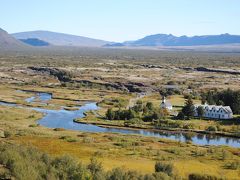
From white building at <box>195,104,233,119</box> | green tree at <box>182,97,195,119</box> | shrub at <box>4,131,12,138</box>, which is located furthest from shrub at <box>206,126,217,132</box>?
shrub at <box>4,131,12,138</box>

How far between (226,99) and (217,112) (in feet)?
36.1

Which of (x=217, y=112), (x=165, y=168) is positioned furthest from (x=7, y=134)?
(x=217, y=112)

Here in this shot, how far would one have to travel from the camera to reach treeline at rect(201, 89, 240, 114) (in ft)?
355

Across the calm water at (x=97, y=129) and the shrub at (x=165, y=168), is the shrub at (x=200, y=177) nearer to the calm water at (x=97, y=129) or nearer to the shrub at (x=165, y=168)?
the shrub at (x=165, y=168)

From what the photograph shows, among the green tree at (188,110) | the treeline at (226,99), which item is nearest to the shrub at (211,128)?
the green tree at (188,110)

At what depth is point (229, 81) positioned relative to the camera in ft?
597

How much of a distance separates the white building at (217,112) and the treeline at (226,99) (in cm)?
554

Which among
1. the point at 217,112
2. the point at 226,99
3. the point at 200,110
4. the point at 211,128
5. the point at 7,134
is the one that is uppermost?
the point at 226,99

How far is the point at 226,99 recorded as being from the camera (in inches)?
4444

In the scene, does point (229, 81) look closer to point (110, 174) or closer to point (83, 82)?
point (83, 82)

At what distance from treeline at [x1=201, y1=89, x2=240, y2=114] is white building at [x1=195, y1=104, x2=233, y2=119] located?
5.54 metres

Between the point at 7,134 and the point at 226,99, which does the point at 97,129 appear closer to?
the point at 7,134

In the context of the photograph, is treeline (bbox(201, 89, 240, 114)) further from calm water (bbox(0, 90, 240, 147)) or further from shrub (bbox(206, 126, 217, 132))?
calm water (bbox(0, 90, 240, 147))

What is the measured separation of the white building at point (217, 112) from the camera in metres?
102
